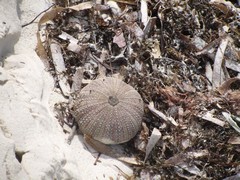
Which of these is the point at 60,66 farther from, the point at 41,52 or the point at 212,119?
the point at 212,119

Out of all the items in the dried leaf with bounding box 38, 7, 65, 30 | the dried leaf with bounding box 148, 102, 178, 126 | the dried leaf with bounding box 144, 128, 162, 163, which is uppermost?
the dried leaf with bounding box 38, 7, 65, 30

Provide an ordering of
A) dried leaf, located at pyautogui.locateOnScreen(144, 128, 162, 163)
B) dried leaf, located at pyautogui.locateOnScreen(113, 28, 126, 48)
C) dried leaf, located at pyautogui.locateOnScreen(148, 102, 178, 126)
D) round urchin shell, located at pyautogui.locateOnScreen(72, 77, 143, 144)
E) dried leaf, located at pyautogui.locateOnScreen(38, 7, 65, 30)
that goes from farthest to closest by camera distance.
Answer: dried leaf, located at pyautogui.locateOnScreen(113, 28, 126, 48) → dried leaf, located at pyautogui.locateOnScreen(38, 7, 65, 30) → dried leaf, located at pyautogui.locateOnScreen(148, 102, 178, 126) → dried leaf, located at pyautogui.locateOnScreen(144, 128, 162, 163) → round urchin shell, located at pyautogui.locateOnScreen(72, 77, 143, 144)

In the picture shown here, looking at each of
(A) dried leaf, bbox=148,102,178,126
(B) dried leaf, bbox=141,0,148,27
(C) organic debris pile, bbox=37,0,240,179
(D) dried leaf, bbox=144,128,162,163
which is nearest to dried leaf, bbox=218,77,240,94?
(C) organic debris pile, bbox=37,0,240,179

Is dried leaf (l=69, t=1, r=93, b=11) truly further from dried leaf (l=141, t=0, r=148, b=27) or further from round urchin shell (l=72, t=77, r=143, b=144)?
round urchin shell (l=72, t=77, r=143, b=144)

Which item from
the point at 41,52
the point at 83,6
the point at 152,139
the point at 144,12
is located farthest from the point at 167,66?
the point at 41,52

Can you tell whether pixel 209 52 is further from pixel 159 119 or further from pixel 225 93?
A: pixel 159 119

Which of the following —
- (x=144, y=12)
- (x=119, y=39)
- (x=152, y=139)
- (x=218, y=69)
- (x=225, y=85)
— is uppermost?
(x=144, y=12)
